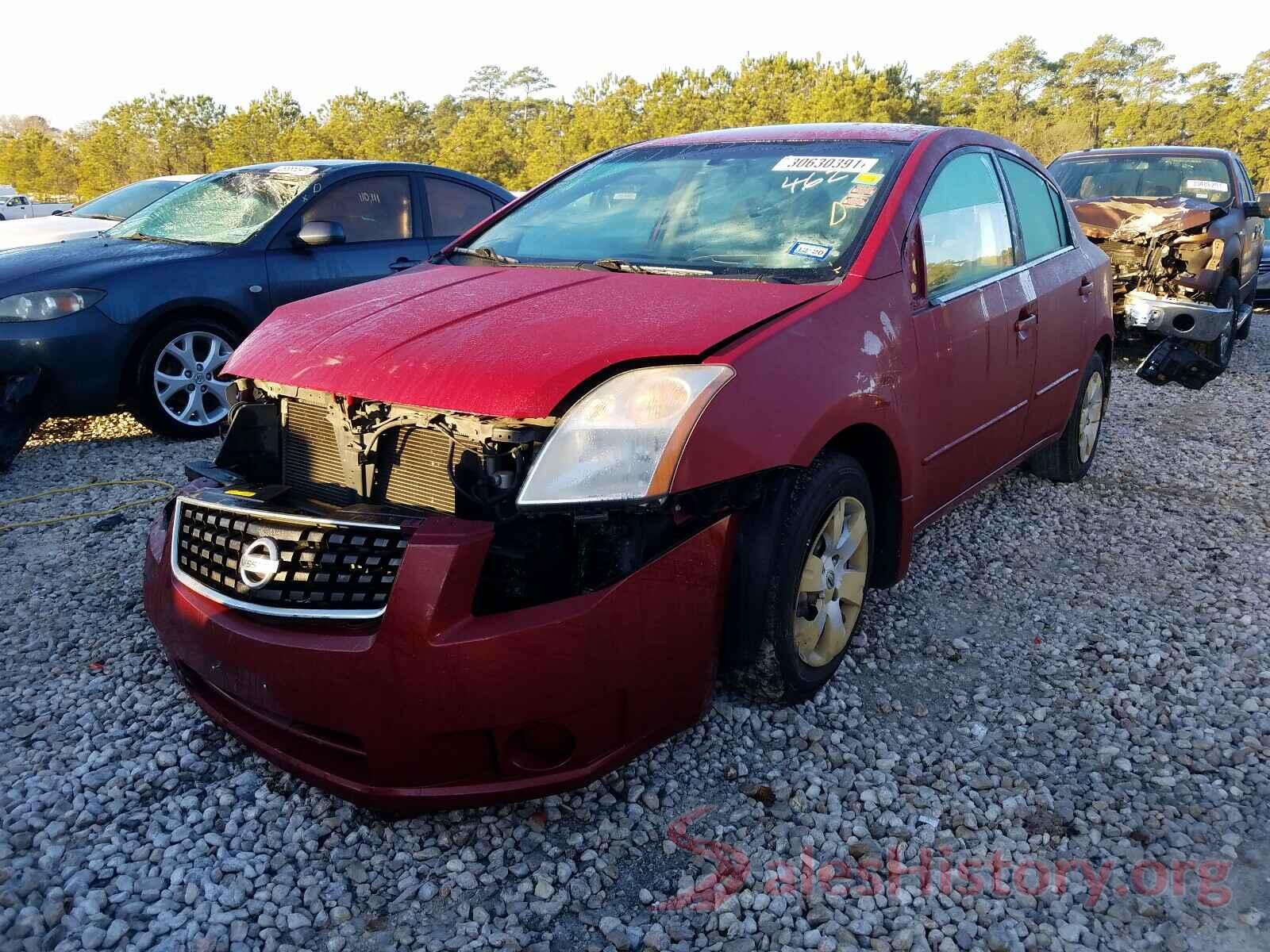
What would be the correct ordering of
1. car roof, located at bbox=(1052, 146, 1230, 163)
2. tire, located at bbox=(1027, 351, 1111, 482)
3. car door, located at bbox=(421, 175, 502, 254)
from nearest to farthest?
1. tire, located at bbox=(1027, 351, 1111, 482)
2. car door, located at bbox=(421, 175, 502, 254)
3. car roof, located at bbox=(1052, 146, 1230, 163)

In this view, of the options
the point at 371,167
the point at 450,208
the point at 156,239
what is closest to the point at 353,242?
the point at 371,167

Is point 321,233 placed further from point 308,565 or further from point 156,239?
point 308,565

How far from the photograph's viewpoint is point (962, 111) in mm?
62844

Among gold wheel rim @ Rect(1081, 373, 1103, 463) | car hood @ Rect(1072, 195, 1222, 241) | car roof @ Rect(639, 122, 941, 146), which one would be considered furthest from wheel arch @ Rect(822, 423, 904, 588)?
car hood @ Rect(1072, 195, 1222, 241)

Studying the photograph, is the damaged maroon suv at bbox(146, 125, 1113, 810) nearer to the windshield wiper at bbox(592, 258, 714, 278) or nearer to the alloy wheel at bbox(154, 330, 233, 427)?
the windshield wiper at bbox(592, 258, 714, 278)

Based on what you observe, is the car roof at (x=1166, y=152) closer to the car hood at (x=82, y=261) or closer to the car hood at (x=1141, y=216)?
the car hood at (x=1141, y=216)

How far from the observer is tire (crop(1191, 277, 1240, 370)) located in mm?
7961

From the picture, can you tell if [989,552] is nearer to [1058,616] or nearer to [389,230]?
[1058,616]

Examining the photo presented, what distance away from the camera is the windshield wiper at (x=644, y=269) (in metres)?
2.94

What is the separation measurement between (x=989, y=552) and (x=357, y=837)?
2.88 m

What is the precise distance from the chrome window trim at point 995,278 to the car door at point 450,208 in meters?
3.70

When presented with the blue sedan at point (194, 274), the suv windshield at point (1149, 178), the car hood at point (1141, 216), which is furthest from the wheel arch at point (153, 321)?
the suv windshield at point (1149, 178)

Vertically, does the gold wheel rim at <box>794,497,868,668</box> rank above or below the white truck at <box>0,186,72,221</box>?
below

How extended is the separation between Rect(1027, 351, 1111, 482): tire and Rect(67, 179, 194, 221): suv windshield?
8057 millimetres
